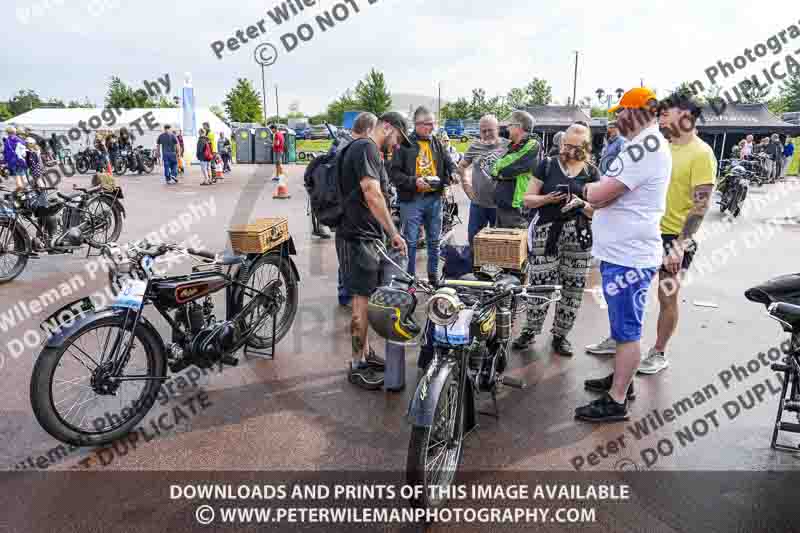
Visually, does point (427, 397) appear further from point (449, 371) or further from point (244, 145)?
point (244, 145)

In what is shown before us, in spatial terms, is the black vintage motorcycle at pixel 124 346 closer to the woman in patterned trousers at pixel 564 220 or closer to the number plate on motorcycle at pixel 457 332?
the number plate on motorcycle at pixel 457 332

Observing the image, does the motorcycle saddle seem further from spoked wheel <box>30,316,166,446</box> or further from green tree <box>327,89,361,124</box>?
green tree <box>327,89,361,124</box>

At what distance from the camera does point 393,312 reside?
297 centimetres

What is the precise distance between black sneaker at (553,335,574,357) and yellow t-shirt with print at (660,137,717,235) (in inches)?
48.2

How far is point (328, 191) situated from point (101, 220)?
6010mm

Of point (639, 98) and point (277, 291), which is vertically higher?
point (639, 98)

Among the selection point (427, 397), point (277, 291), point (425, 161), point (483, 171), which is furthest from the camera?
point (483, 171)

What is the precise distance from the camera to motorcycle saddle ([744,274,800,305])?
3035 mm

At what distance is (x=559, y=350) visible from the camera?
4.73 m

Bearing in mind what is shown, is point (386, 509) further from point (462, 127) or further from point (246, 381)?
point (462, 127)

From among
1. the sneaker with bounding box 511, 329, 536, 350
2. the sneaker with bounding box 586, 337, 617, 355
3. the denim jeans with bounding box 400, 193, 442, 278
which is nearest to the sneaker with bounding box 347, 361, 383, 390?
the sneaker with bounding box 511, 329, 536, 350

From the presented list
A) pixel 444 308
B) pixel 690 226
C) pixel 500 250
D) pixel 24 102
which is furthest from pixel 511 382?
pixel 24 102

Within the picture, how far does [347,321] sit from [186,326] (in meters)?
2.01

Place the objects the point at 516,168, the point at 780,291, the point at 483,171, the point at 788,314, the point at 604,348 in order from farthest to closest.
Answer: the point at 483,171 < the point at 516,168 < the point at 604,348 < the point at 780,291 < the point at 788,314
